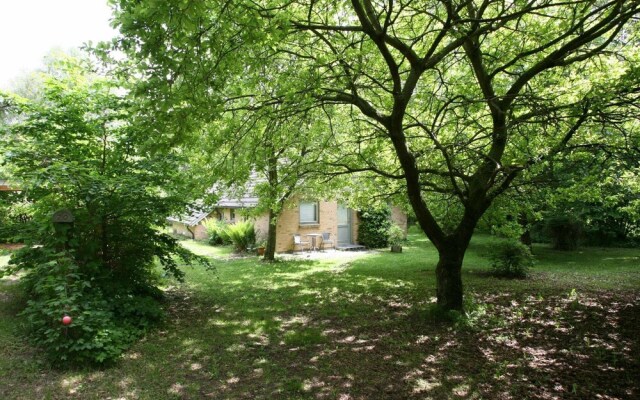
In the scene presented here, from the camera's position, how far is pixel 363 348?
20.3 feet

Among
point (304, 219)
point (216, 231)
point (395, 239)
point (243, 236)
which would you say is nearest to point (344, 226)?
point (304, 219)

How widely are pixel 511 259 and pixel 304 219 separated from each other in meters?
11.3

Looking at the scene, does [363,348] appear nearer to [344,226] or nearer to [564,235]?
[344,226]

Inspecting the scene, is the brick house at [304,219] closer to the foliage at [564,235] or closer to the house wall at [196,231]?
the house wall at [196,231]

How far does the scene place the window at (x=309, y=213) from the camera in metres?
21.2

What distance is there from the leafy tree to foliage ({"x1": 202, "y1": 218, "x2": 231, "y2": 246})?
13.8m

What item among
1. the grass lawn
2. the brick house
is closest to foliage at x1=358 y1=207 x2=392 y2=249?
the brick house

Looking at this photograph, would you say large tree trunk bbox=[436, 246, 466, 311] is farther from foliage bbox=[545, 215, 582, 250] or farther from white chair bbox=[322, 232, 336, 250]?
foliage bbox=[545, 215, 582, 250]

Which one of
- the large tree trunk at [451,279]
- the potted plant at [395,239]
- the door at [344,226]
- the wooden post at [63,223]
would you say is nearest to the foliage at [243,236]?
the door at [344,226]

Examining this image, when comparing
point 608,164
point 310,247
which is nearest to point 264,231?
point 310,247

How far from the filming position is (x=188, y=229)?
2750 centimetres

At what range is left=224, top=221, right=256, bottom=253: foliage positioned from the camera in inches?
790

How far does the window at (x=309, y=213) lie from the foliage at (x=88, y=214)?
12.9 metres

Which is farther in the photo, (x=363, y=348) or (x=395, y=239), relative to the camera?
(x=395, y=239)
